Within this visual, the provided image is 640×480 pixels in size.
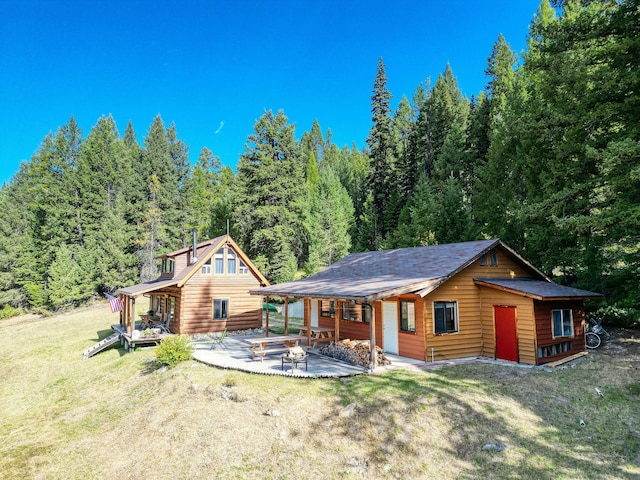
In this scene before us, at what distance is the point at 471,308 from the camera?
14.9 m

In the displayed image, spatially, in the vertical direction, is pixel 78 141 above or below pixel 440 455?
above

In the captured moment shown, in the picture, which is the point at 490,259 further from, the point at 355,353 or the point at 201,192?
the point at 201,192

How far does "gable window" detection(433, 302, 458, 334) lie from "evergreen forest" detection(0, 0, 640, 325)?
18.3 ft

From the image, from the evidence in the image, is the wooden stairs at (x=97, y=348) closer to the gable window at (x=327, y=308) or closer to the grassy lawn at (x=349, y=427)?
the grassy lawn at (x=349, y=427)

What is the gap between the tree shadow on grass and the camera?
298 inches

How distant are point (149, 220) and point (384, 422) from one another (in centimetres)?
4355

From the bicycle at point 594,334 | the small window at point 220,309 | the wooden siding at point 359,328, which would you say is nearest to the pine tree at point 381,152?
the small window at point 220,309

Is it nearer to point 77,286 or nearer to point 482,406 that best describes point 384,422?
point 482,406

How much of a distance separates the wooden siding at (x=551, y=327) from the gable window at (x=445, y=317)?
9.08 ft

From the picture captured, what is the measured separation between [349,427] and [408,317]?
651cm

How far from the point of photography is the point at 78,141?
46375mm

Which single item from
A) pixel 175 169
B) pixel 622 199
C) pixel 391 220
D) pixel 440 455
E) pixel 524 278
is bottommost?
pixel 440 455

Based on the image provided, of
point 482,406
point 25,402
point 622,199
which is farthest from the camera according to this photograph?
point 25,402

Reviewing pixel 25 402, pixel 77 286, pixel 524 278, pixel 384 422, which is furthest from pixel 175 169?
pixel 384 422
